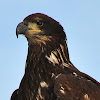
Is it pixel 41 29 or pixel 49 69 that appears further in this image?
pixel 41 29

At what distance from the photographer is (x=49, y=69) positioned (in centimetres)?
1115

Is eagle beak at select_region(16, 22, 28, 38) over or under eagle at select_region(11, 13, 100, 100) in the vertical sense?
over

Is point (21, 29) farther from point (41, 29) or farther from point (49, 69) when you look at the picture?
point (49, 69)

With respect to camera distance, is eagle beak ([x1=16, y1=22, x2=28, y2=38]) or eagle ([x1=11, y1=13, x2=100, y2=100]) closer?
eagle ([x1=11, y1=13, x2=100, y2=100])

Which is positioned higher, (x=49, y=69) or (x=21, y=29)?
(x=21, y=29)

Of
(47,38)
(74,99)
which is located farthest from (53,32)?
(74,99)

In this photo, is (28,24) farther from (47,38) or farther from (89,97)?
(89,97)

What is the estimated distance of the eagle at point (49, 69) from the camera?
35.5ft

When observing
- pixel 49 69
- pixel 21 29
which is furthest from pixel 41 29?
pixel 49 69

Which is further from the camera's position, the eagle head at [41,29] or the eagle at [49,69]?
the eagle head at [41,29]

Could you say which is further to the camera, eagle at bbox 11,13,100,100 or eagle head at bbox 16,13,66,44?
eagle head at bbox 16,13,66,44

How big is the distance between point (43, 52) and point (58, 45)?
437mm

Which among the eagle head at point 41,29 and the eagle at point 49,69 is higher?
the eagle head at point 41,29

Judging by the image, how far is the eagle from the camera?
426 inches
